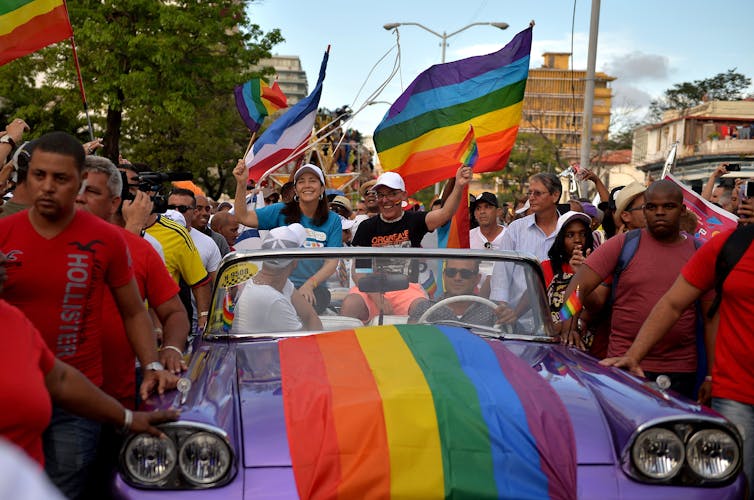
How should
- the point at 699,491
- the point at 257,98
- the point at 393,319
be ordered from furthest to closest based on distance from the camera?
the point at 257,98 → the point at 393,319 → the point at 699,491

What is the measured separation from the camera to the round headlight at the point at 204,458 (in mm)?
3316

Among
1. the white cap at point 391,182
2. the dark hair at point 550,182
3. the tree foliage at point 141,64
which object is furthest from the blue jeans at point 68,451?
the tree foliage at point 141,64

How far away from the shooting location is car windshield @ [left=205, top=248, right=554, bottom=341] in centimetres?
483

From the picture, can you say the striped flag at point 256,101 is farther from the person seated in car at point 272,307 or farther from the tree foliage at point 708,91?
the tree foliage at point 708,91

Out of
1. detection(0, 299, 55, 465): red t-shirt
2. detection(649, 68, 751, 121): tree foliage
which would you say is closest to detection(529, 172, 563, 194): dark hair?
detection(0, 299, 55, 465): red t-shirt

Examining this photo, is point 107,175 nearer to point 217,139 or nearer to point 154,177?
point 154,177

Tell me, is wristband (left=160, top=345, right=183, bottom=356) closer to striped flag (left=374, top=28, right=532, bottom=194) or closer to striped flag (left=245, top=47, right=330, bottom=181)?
striped flag (left=374, top=28, right=532, bottom=194)

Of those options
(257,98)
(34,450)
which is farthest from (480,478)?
(257,98)

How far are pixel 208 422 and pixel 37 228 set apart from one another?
964 millimetres

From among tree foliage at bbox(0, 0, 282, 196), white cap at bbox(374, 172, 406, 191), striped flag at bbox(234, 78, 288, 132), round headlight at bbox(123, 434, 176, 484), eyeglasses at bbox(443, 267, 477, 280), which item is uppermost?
tree foliage at bbox(0, 0, 282, 196)

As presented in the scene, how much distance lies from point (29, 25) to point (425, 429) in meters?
5.65

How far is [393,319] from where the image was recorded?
4.82 m

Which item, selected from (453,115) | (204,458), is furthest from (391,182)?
(204,458)

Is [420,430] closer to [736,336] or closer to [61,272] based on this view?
[61,272]
